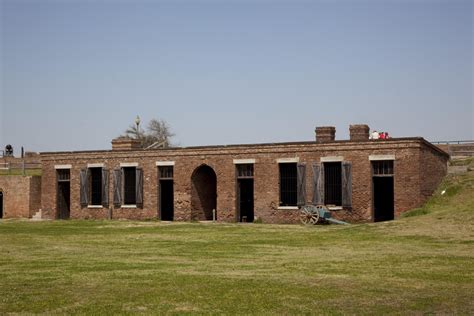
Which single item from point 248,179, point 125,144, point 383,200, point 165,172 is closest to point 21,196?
point 125,144

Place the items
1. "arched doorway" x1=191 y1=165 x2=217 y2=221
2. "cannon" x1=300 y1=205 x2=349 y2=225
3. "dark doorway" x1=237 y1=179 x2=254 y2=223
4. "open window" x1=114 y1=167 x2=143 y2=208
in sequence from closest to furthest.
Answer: "cannon" x1=300 y1=205 x2=349 y2=225
"dark doorway" x1=237 y1=179 x2=254 y2=223
"arched doorway" x1=191 y1=165 x2=217 y2=221
"open window" x1=114 y1=167 x2=143 y2=208

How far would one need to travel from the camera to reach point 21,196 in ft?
135

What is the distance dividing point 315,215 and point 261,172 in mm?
3828

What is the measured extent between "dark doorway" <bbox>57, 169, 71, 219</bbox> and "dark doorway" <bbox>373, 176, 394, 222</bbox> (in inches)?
671

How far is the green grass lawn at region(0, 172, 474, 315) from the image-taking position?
1081 cm

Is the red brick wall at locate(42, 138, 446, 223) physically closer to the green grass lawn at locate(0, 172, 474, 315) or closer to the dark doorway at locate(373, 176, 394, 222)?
the dark doorway at locate(373, 176, 394, 222)

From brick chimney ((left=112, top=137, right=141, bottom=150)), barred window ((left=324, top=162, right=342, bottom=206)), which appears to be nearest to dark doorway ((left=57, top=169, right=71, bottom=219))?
brick chimney ((left=112, top=137, right=141, bottom=150))

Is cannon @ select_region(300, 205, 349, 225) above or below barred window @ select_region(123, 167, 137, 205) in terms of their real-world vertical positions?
below

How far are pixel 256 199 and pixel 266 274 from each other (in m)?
18.6

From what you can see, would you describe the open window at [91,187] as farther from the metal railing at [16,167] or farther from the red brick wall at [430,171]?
the red brick wall at [430,171]

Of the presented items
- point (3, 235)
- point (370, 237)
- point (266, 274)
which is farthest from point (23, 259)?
point (370, 237)

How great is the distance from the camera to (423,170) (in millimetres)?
29703

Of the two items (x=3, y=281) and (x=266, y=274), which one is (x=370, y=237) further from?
(x=3, y=281)

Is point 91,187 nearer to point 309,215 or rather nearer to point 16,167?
point 309,215
